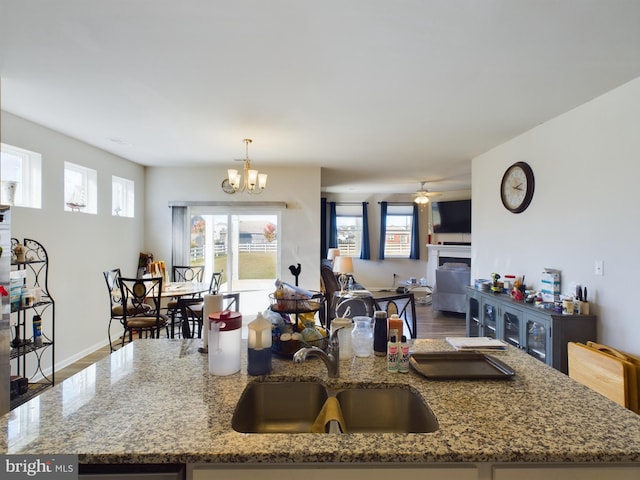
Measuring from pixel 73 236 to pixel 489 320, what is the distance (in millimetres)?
4885

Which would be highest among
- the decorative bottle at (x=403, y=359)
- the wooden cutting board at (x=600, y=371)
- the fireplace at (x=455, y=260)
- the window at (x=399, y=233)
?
the window at (x=399, y=233)

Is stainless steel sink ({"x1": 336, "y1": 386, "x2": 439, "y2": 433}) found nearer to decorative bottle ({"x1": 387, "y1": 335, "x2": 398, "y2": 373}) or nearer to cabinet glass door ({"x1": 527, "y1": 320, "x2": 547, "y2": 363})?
decorative bottle ({"x1": 387, "y1": 335, "x2": 398, "y2": 373})

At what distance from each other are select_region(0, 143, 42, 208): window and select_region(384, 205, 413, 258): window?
7465 millimetres

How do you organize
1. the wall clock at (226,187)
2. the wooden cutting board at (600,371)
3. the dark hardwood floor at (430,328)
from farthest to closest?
the wall clock at (226,187) → the dark hardwood floor at (430,328) → the wooden cutting board at (600,371)

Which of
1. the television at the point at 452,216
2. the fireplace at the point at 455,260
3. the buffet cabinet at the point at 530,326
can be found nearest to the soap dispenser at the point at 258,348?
the buffet cabinet at the point at 530,326

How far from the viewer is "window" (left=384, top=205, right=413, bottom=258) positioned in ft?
29.8

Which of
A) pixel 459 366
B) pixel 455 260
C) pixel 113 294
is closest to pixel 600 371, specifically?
pixel 459 366

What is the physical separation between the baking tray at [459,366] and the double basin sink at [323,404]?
173 millimetres

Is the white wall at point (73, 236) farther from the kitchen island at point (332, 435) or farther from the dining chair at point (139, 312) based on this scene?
the kitchen island at point (332, 435)

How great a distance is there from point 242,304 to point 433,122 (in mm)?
3945

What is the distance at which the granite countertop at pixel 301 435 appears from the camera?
89 centimetres

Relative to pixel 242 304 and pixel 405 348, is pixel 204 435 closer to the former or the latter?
pixel 405 348

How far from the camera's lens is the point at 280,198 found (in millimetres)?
5234

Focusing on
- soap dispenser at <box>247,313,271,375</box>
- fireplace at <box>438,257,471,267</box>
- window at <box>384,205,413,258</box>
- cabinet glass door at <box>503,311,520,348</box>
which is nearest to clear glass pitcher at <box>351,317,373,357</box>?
soap dispenser at <box>247,313,271,375</box>
